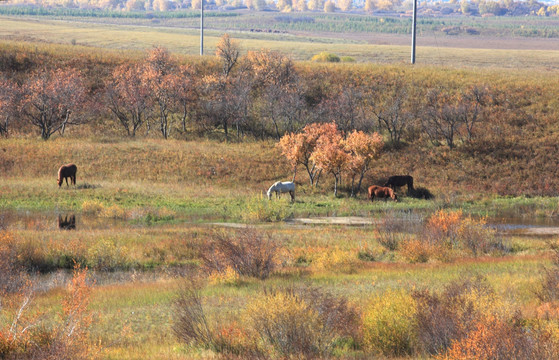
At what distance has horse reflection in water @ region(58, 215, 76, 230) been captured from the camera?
33350 millimetres

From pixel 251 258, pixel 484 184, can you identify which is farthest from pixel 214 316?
pixel 484 184

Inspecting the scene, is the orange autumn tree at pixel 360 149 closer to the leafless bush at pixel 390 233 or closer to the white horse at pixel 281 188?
the white horse at pixel 281 188

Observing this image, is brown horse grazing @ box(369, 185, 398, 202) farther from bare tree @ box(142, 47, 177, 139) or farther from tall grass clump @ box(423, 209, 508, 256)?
bare tree @ box(142, 47, 177, 139)

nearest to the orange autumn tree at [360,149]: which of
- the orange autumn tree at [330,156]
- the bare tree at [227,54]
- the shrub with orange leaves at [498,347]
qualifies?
the orange autumn tree at [330,156]

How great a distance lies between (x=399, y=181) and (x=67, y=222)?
25553 millimetres

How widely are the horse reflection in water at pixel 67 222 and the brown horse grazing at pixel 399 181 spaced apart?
23.9 meters

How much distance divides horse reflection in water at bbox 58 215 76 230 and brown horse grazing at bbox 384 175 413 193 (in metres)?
23.9

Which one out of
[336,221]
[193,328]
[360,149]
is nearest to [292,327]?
[193,328]

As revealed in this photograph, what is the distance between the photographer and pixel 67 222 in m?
35.1

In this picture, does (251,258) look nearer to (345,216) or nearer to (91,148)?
(345,216)

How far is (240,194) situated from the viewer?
46.3 metres

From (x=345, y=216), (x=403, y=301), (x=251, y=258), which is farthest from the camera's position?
(x=345, y=216)

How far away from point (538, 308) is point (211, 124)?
52637mm

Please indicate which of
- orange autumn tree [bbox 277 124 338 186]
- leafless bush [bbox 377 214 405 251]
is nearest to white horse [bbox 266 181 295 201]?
orange autumn tree [bbox 277 124 338 186]
